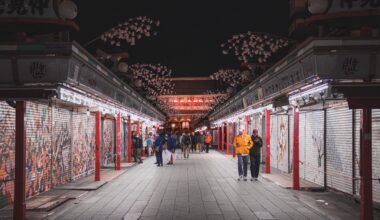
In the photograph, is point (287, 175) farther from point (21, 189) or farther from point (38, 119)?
point (21, 189)

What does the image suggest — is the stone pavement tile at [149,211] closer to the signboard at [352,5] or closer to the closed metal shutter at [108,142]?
the signboard at [352,5]

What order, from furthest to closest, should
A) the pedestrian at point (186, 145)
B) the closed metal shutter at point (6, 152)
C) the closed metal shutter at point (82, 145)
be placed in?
the pedestrian at point (186, 145), the closed metal shutter at point (82, 145), the closed metal shutter at point (6, 152)

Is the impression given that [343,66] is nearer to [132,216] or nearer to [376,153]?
[376,153]

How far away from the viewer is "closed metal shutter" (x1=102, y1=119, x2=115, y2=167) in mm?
23312

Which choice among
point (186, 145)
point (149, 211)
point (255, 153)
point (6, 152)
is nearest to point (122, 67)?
point (186, 145)

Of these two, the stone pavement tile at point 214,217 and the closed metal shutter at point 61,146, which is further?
the closed metal shutter at point 61,146

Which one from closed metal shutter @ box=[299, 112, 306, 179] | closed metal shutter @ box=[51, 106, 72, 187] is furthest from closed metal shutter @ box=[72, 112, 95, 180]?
closed metal shutter @ box=[299, 112, 306, 179]

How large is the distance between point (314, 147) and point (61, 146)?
885 centimetres

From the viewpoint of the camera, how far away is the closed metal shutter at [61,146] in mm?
Answer: 14932

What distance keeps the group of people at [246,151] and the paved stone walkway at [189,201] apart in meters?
0.46

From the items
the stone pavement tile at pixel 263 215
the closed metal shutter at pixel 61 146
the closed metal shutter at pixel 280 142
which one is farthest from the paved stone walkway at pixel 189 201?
the closed metal shutter at pixel 280 142

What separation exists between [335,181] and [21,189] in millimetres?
9098

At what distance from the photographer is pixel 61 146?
1570 cm

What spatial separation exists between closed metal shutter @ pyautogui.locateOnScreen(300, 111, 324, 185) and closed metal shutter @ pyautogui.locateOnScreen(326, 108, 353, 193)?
56 cm
